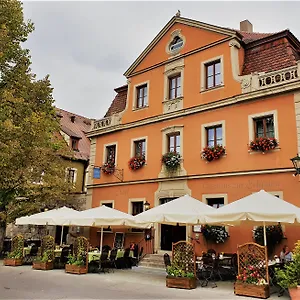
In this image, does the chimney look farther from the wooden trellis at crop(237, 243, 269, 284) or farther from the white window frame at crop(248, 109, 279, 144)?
the wooden trellis at crop(237, 243, 269, 284)

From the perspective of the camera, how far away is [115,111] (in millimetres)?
20281

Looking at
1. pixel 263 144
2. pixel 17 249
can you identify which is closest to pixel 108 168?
pixel 17 249

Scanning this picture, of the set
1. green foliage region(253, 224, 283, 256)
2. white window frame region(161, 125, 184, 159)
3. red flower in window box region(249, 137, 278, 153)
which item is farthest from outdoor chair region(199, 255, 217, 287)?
white window frame region(161, 125, 184, 159)

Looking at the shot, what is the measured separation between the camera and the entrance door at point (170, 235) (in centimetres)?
1549

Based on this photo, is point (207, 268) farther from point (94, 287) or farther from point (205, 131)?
point (205, 131)

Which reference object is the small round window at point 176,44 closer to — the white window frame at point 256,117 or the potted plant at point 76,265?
the white window frame at point 256,117

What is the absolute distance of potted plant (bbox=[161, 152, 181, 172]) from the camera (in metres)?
15.9

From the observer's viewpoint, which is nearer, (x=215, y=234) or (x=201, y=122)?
(x=215, y=234)

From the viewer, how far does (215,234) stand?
13.6m

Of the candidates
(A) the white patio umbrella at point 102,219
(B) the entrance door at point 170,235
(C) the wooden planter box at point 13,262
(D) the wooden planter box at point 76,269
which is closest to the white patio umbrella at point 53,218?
(A) the white patio umbrella at point 102,219

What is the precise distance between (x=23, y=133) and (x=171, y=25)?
31.5 ft

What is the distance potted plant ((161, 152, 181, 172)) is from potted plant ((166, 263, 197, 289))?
634 centimetres

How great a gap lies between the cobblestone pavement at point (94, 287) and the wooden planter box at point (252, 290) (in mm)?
204

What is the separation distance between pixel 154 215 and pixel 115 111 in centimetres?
1070
